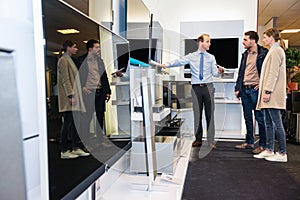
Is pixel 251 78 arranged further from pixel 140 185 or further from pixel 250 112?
pixel 140 185

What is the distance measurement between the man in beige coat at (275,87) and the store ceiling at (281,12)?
124 inches

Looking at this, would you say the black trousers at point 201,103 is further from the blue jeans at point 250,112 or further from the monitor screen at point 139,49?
the monitor screen at point 139,49

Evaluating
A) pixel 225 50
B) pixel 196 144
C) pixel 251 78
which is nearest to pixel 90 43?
pixel 251 78

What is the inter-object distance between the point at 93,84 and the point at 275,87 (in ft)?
8.75

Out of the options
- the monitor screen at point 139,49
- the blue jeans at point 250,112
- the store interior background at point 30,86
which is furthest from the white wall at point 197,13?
the store interior background at point 30,86

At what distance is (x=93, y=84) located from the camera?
1015 millimetres

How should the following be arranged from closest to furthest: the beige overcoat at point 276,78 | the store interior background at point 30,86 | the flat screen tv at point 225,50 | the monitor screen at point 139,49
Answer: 1. the store interior background at point 30,86
2. the monitor screen at point 139,49
3. the beige overcoat at point 276,78
4. the flat screen tv at point 225,50

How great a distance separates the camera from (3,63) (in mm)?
480

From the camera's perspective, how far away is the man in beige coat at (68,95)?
722 mm

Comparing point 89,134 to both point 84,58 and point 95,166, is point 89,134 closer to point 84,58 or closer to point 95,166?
point 95,166

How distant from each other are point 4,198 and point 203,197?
1.96 m

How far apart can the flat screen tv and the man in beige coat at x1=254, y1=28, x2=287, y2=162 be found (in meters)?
1.48

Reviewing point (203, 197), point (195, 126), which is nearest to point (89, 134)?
point (203, 197)

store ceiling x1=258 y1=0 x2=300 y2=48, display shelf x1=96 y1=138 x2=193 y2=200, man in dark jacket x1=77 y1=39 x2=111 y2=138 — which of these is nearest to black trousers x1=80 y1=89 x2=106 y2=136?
man in dark jacket x1=77 y1=39 x2=111 y2=138
